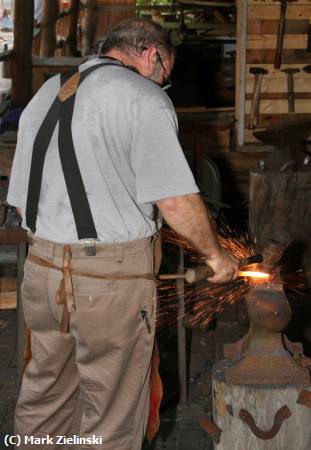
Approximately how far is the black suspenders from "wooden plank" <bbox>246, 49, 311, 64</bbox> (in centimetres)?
625

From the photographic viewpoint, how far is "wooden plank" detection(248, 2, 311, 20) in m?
9.65

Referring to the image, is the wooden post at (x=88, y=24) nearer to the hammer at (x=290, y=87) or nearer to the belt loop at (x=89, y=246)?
the hammer at (x=290, y=87)

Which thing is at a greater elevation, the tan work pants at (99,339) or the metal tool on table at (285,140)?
the metal tool on table at (285,140)

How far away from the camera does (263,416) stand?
4113 millimetres

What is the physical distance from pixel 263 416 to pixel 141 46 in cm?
185

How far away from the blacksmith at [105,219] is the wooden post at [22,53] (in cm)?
634

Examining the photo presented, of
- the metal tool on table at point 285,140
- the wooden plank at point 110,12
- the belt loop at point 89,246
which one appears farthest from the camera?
the wooden plank at point 110,12

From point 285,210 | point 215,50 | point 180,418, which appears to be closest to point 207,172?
point 285,210

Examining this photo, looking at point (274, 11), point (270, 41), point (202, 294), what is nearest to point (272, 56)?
point (270, 41)

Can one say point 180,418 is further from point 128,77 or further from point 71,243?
point 128,77

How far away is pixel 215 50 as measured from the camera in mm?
15633

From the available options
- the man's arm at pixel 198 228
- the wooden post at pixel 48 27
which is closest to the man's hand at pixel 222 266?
the man's arm at pixel 198 228

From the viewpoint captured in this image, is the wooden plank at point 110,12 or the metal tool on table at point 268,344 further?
the wooden plank at point 110,12

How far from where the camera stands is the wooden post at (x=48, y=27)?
12538mm
